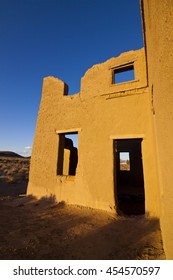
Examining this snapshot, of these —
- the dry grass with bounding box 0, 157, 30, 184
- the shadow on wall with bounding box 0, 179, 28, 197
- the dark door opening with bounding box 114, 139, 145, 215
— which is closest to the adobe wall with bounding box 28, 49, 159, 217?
the dark door opening with bounding box 114, 139, 145, 215

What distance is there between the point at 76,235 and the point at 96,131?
11.6ft

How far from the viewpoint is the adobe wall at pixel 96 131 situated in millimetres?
5207

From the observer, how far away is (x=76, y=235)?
3.68 metres

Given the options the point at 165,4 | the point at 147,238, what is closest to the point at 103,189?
the point at 147,238

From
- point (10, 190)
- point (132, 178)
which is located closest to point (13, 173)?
point (10, 190)

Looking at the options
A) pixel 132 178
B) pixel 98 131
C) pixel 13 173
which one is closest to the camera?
pixel 98 131

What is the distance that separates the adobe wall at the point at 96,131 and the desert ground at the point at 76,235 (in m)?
0.73

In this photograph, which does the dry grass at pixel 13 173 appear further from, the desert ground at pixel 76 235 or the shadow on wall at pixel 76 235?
the shadow on wall at pixel 76 235

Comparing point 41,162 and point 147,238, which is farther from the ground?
point 41,162

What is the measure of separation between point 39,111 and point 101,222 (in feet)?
19.5

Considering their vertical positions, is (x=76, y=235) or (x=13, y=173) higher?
(x=13, y=173)

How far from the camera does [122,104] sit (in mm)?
5691

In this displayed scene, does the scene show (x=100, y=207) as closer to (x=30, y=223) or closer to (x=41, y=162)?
(x=30, y=223)

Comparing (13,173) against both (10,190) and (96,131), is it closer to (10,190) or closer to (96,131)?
(10,190)
